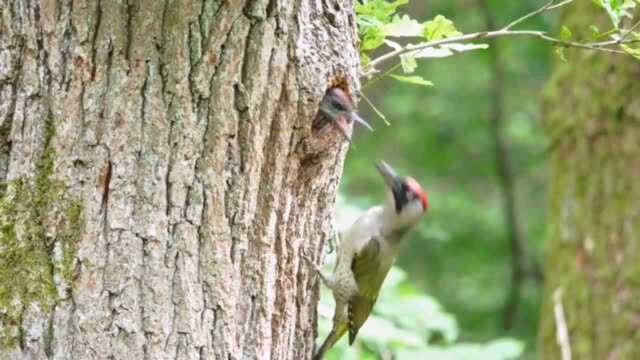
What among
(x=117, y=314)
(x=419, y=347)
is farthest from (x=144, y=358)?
(x=419, y=347)

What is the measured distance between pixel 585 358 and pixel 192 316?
321 centimetres

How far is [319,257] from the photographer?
10.3 ft

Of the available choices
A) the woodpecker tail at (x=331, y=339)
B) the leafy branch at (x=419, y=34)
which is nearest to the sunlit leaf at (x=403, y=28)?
the leafy branch at (x=419, y=34)

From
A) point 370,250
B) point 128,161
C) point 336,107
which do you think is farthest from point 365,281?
point 128,161

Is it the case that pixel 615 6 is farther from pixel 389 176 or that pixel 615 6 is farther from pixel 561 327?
pixel 561 327

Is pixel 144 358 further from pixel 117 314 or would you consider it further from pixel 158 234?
pixel 158 234

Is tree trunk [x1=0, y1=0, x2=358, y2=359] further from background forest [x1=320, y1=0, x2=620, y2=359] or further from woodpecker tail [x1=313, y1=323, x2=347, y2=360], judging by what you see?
background forest [x1=320, y1=0, x2=620, y2=359]

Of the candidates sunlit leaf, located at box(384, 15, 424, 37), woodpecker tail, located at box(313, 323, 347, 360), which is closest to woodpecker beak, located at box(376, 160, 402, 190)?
woodpecker tail, located at box(313, 323, 347, 360)

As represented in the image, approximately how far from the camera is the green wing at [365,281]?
387cm

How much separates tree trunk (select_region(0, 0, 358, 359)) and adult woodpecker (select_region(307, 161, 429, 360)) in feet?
3.75

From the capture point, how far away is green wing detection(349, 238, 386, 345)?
387 centimetres

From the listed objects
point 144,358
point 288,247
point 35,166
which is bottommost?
point 144,358

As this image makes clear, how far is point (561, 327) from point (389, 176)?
6.30ft

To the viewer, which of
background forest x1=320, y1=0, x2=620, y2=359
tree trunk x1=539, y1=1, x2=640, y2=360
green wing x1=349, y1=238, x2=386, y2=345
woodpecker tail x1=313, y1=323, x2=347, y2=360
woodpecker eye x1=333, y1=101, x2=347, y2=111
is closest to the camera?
woodpecker eye x1=333, y1=101, x2=347, y2=111
